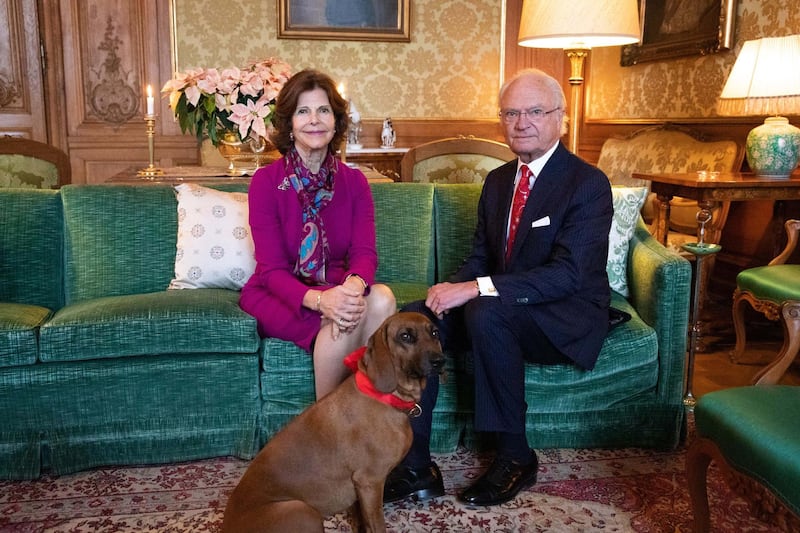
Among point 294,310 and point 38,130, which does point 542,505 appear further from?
point 38,130

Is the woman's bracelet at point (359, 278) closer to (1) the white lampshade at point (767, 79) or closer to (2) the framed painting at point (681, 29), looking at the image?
(1) the white lampshade at point (767, 79)

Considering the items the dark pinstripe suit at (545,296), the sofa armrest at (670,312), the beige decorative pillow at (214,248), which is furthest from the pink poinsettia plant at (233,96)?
the sofa armrest at (670,312)

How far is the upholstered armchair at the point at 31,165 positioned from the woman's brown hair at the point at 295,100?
6.08 ft

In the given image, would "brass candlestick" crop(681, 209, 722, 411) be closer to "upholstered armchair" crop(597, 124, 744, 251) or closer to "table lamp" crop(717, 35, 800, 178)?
"table lamp" crop(717, 35, 800, 178)

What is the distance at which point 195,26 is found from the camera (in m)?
5.23

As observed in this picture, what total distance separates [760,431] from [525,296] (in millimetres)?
769

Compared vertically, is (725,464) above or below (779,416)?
below

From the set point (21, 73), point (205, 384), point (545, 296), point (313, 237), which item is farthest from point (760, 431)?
point (21, 73)

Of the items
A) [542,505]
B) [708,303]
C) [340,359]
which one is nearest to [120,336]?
[340,359]

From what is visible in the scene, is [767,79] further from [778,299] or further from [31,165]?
[31,165]

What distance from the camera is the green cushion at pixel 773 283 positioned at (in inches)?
105

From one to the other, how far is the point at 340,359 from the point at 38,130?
4093 millimetres

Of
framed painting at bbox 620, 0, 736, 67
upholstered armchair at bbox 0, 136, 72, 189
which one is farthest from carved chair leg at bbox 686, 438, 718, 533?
upholstered armchair at bbox 0, 136, 72, 189

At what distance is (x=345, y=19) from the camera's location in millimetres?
5348
